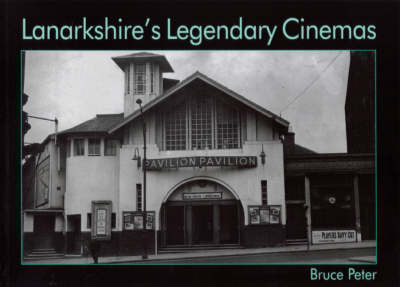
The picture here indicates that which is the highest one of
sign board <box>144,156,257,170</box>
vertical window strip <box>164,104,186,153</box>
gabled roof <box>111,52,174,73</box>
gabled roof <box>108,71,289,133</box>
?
gabled roof <box>111,52,174,73</box>

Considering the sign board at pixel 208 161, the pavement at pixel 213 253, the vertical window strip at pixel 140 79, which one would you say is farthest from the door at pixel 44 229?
the vertical window strip at pixel 140 79

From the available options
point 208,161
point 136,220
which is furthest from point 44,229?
point 208,161

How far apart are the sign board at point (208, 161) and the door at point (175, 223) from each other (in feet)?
5.91

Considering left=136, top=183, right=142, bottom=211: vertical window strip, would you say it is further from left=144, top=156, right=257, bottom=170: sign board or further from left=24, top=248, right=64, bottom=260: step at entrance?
left=24, top=248, right=64, bottom=260: step at entrance

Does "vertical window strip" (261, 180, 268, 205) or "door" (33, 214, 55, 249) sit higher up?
"vertical window strip" (261, 180, 268, 205)

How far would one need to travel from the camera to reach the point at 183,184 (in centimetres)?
2667

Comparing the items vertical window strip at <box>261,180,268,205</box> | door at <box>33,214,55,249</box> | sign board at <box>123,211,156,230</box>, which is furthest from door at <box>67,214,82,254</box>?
vertical window strip at <box>261,180,268,205</box>

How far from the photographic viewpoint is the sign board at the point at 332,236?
25208 millimetres

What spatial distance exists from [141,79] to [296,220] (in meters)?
9.23

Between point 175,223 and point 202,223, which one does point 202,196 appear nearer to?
point 202,223

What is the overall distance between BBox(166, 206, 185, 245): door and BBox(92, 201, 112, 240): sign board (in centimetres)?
240

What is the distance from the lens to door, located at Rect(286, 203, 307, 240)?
26375mm

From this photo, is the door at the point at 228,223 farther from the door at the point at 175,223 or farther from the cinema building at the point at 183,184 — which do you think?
the door at the point at 175,223
